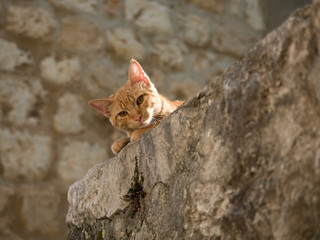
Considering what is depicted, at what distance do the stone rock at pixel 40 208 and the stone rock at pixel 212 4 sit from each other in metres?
2.33

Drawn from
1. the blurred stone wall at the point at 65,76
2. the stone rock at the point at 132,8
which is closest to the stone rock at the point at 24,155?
the blurred stone wall at the point at 65,76

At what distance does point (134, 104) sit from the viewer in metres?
1.89

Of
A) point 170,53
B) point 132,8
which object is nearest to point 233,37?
point 170,53

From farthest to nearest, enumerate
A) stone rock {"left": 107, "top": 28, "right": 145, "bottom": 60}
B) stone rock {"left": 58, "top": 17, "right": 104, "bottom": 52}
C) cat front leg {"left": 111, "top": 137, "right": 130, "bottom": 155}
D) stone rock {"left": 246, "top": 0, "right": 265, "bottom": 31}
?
1. stone rock {"left": 246, "top": 0, "right": 265, "bottom": 31}
2. stone rock {"left": 107, "top": 28, "right": 145, "bottom": 60}
3. stone rock {"left": 58, "top": 17, "right": 104, "bottom": 52}
4. cat front leg {"left": 111, "top": 137, "right": 130, "bottom": 155}

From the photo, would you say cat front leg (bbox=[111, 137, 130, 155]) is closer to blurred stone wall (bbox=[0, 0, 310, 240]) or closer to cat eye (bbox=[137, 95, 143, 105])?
cat eye (bbox=[137, 95, 143, 105])

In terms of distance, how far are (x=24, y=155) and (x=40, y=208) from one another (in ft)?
1.41

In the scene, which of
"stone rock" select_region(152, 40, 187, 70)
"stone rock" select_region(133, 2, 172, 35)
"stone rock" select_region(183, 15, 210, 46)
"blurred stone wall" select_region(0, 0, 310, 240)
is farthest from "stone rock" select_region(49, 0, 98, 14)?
"stone rock" select_region(183, 15, 210, 46)

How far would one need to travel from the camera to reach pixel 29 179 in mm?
2852

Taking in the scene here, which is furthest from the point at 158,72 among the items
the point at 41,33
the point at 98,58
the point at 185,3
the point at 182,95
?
the point at 41,33

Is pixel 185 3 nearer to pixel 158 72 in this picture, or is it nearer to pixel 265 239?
pixel 158 72

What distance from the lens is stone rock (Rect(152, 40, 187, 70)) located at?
3514 millimetres

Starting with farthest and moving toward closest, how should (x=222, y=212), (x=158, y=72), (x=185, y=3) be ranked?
(x=185, y=3) → (x=158, y=72) → (x=222, y=212)

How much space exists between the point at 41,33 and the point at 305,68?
2753 millimetres

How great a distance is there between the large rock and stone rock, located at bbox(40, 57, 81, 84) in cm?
199
